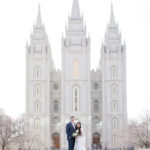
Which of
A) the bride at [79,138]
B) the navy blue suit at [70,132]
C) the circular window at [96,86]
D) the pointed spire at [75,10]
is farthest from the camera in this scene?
the pointed spire at [75,10]

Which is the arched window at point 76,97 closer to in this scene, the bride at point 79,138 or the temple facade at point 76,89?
the temple facade at point 76,89

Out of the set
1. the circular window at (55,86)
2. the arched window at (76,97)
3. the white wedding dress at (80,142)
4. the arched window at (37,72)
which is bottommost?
the white wedding dress at (80,142)

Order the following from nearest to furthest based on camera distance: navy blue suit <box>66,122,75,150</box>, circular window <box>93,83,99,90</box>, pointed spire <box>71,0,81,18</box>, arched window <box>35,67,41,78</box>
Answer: navy blue suit <box>66,122,75,150</box> → arched window <box>35,67,41,78</box> → circular window <box>93,83,99,90</box> → pointed spire <box>71,0,81,18</box>

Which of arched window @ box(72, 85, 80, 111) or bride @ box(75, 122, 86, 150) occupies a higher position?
arched window @ box(72, 85, 80, 111)

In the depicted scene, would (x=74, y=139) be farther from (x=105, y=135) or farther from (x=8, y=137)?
(x=105, y=135)

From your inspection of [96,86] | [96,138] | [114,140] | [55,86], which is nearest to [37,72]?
[55,86]

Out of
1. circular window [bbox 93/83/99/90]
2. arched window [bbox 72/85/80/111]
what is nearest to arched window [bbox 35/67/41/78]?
arched window [bbox 72/85/80/111]

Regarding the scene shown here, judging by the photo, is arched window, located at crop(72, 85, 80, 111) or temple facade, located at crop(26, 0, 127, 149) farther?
arched window, located at crop(72, 85, 80, 111)

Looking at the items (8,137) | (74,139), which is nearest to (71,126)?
(74,139)

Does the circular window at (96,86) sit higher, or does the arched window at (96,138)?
the circular window at (96,86)

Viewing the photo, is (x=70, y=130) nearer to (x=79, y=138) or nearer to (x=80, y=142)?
(x=79, y=138)

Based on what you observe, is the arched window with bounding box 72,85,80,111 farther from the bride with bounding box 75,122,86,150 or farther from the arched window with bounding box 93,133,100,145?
the bride with bounding box 75,122,86,150

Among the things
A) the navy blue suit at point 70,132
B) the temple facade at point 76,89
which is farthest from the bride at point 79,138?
the temple facade at point 76,89

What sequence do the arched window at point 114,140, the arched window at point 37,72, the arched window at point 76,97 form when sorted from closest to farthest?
1. the arched window at point 114,140
2. the arched window at point 76,97
3. the arched window at point 37,72
